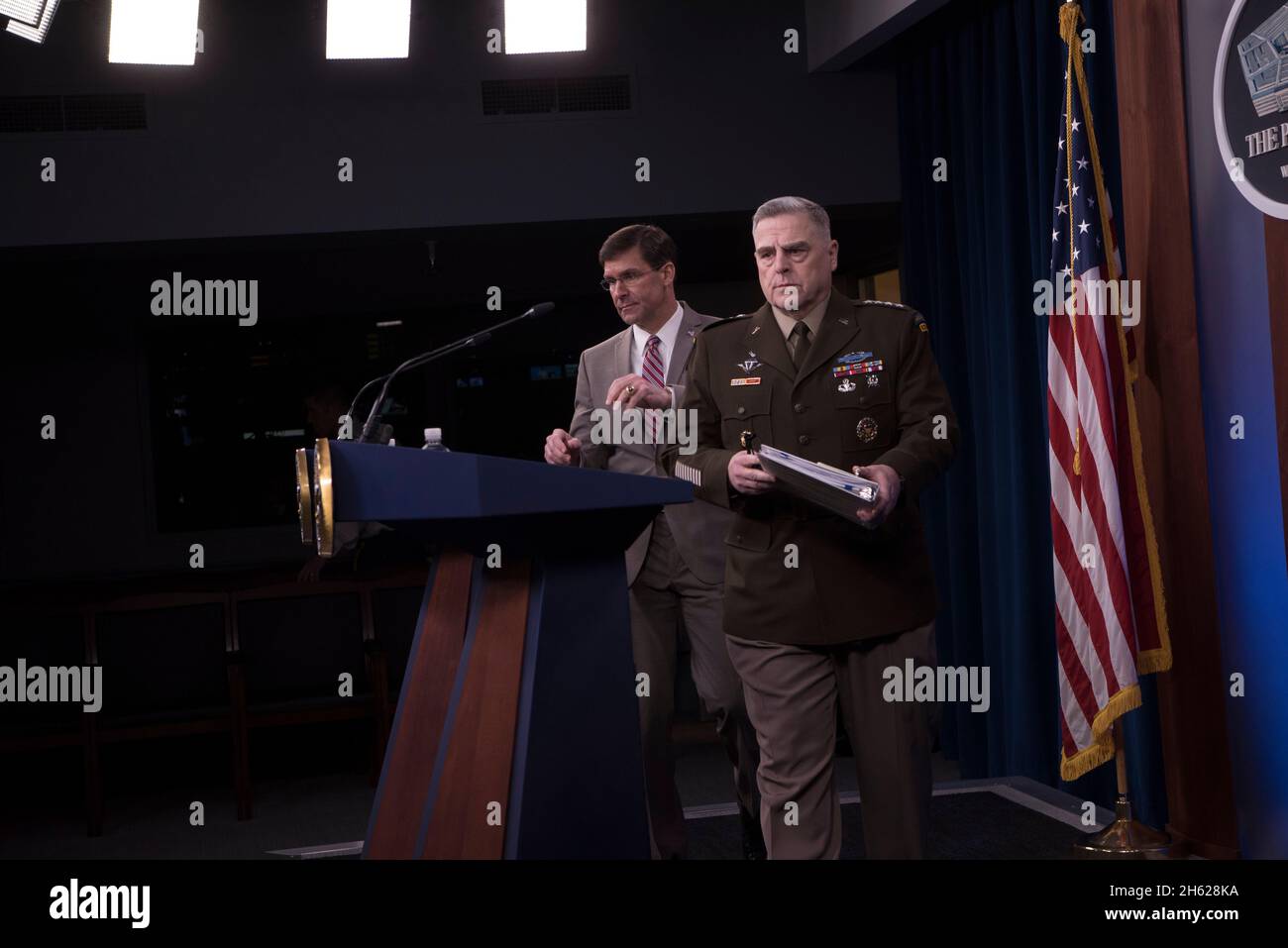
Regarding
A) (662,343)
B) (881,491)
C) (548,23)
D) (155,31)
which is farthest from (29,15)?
(881,491)

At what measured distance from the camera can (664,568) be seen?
124 inches

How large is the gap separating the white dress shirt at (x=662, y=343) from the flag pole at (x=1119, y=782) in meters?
1.06

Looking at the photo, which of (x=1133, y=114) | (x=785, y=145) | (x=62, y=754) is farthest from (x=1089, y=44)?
(x=62, y=754)

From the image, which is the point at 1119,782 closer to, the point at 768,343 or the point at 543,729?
the point at 768,343

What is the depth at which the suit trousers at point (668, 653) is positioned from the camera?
310 cm

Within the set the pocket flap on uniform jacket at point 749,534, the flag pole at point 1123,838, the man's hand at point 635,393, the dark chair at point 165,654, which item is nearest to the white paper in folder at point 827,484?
the pocket flap on uniform jacket at point 749,534

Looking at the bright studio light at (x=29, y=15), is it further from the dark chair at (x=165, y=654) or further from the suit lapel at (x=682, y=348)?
the suit lapel at (x=682, y=348)

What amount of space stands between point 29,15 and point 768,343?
300cm

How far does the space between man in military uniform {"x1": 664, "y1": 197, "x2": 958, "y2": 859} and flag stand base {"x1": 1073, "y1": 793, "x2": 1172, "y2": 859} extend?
1.15 meters

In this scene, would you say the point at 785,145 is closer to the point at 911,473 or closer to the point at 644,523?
the point at 911,473

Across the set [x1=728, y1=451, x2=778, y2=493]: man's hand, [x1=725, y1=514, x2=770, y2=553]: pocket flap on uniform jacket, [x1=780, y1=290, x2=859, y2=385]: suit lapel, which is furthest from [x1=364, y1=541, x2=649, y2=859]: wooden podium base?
[x1=780, y1=290, x2=859, y2=385]: suit lapel

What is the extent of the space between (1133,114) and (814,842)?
2.27 metres

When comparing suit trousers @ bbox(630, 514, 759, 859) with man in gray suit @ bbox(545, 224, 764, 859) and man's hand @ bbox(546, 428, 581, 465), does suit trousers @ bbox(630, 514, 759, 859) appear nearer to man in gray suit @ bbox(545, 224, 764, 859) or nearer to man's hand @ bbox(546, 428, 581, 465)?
man in gray suit @ bbox(545, 224, 764, 859)
